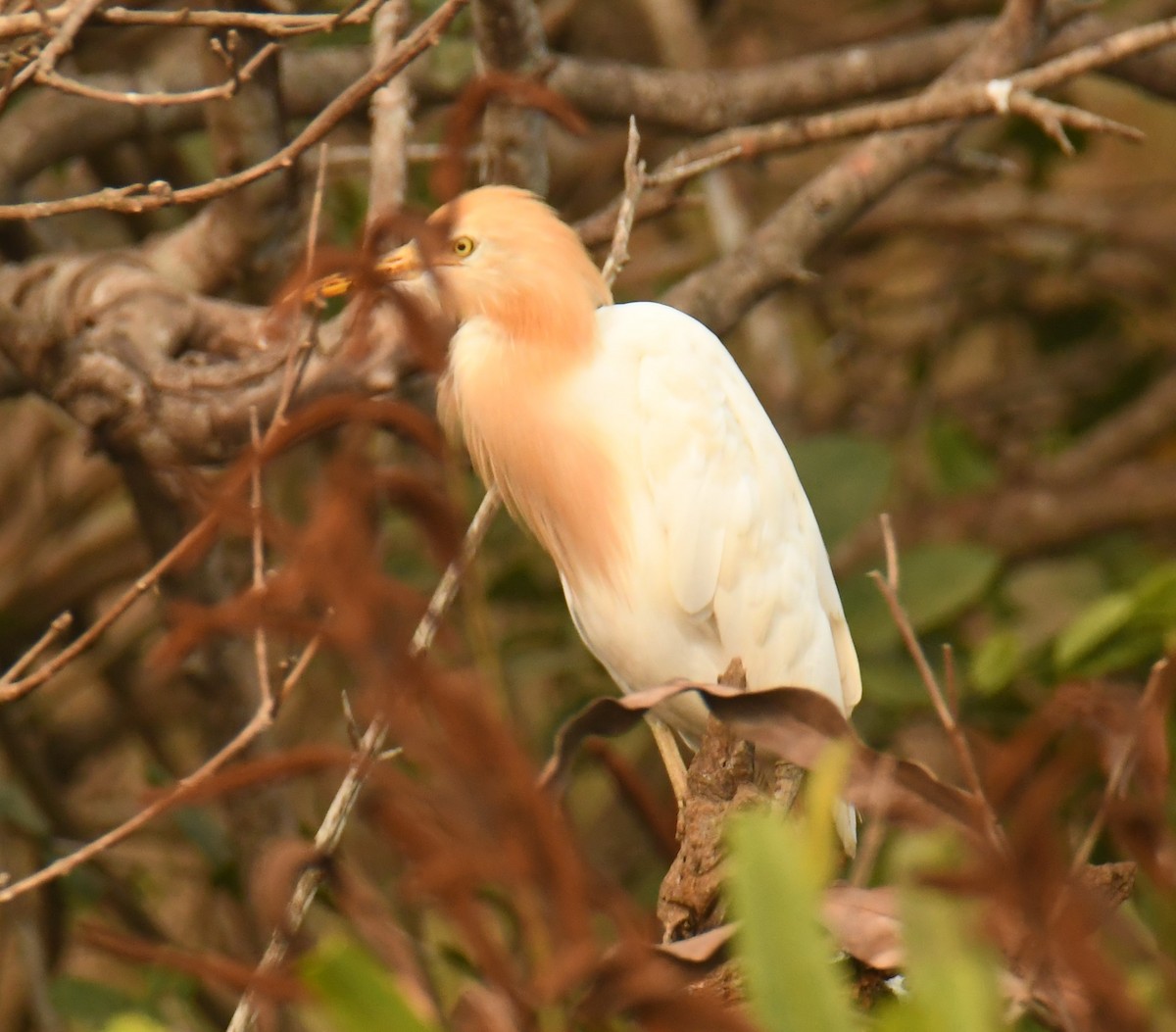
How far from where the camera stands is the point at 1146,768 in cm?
59

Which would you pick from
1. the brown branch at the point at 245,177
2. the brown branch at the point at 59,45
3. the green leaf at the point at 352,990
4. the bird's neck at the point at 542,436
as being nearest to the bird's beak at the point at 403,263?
the bird's neck at the point at 542,436

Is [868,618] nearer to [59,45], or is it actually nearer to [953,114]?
[953,114]

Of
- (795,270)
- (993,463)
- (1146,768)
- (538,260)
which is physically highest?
(1146,768)

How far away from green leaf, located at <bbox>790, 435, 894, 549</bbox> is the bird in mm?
443

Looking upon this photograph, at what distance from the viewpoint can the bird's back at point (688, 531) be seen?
1.66m

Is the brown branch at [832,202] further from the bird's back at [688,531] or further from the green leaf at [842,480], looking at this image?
the green leaf at [842,480]

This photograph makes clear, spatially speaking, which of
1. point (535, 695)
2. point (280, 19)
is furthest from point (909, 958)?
point (535, 695)

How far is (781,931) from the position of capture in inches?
19.7

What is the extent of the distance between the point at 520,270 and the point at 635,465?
226 millimetres

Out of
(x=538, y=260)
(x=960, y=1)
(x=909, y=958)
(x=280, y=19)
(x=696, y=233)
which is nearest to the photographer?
(x=909, y=958)

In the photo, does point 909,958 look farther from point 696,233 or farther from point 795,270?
point 696,233

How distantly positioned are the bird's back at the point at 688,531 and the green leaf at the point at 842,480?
17.2 inches

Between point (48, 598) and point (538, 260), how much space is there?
4.68 feet

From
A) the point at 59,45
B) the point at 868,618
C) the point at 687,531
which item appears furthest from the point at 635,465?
the point at 59,45
